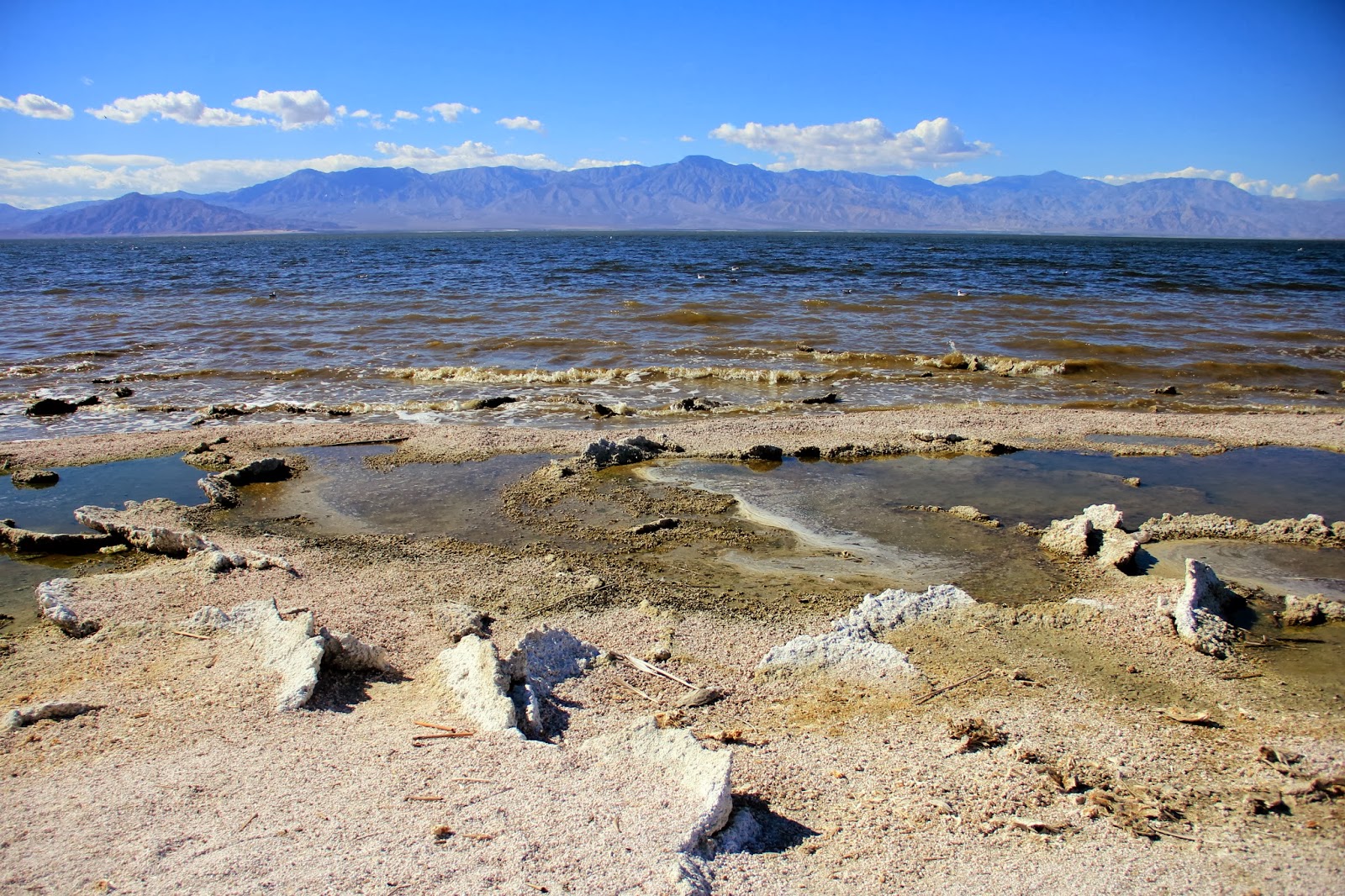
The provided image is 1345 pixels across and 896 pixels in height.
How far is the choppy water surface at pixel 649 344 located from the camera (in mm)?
13570

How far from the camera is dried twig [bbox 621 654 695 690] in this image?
13.7 feet

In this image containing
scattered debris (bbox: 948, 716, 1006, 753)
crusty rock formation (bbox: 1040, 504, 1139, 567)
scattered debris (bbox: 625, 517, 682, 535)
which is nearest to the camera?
scattered debris (bbox: 948, 716, 1006, 753)

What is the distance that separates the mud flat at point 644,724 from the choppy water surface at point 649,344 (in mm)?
6571

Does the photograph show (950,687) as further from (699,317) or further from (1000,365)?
(699,317)

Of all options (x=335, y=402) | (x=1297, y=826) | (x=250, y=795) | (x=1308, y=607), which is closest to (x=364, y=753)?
(x=250, y=795)

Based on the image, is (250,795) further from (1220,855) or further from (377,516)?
(377,516)

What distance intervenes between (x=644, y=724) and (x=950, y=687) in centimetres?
182

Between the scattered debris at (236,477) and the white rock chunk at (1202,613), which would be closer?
the white rock chunk at (1202,613)

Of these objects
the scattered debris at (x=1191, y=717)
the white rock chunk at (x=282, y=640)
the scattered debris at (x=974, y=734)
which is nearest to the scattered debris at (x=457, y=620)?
the white rock chunk at (x=282, y=640)

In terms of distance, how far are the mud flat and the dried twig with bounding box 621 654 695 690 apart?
0.02 meters

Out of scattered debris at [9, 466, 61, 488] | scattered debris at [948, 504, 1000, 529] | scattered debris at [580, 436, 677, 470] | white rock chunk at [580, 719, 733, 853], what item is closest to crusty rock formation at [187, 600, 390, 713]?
white rock chunk at [580, 719, 733, 853]

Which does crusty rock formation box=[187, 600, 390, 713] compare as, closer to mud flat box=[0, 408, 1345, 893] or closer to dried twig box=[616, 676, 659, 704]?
mud flat box=[0, 408, 1345, 893]

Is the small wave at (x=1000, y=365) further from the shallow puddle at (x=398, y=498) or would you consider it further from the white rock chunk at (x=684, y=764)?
the white rock chunk at (x=684, y=764)

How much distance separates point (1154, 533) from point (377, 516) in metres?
6.96
